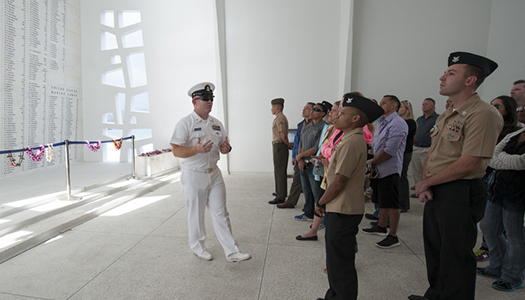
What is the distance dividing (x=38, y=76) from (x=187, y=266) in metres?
7.19

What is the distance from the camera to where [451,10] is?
253 inches

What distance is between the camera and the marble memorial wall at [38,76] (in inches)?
240

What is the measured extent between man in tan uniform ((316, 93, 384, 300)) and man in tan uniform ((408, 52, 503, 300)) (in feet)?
1.68

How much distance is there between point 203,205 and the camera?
2943 mm

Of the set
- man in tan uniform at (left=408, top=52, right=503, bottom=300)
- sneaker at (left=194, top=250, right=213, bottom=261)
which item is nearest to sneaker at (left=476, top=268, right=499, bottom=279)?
man in tan uniform at (left=408, top=52, right=503, bottom=300)

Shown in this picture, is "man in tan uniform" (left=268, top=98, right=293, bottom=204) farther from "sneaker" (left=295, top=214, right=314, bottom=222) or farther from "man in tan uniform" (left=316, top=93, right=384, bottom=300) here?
"man in tan uniform" (left=316, top=93, right=384, bottom=300)

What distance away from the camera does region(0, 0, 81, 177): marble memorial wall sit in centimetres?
611

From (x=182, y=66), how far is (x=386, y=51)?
229 inches

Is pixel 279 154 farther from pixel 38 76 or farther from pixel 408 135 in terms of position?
pixel 38 76

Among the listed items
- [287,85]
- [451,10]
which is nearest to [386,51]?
[451,10]

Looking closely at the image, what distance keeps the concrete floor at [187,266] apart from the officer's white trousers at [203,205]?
203mm

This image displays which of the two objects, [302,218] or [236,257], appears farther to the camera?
[302,218]

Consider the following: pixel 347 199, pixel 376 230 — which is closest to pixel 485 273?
pixel 376 230

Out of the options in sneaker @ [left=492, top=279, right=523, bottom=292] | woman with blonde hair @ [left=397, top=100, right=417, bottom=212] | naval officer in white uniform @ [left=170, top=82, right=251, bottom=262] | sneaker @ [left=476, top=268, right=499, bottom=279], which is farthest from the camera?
woman with blonde hair @ [left=397, top=100, right=417, bottom=212]
